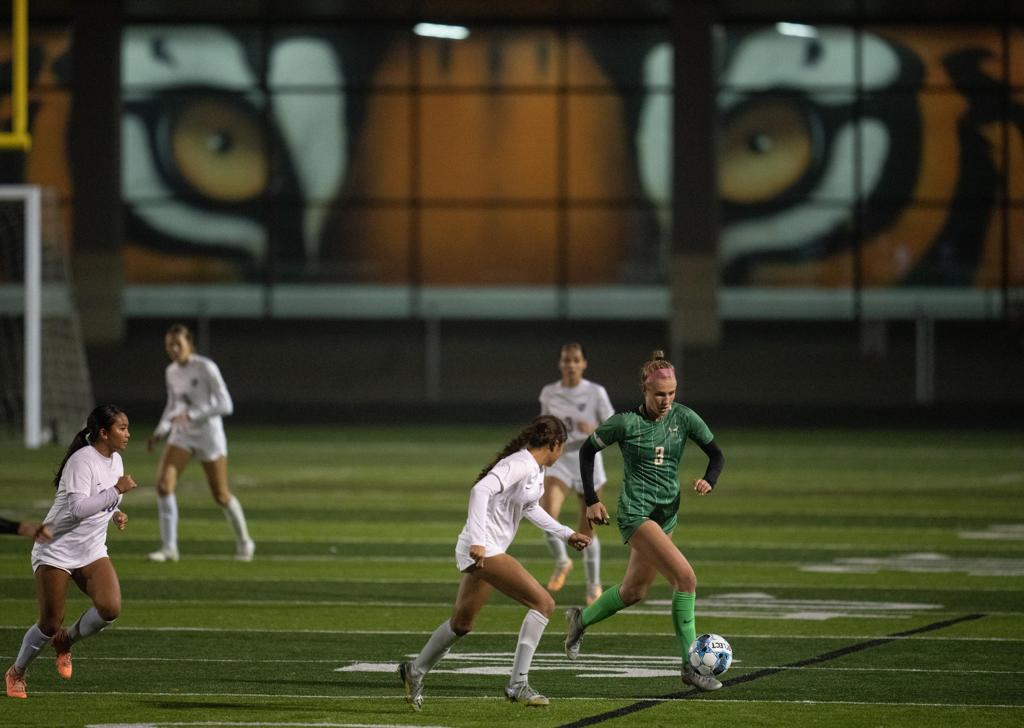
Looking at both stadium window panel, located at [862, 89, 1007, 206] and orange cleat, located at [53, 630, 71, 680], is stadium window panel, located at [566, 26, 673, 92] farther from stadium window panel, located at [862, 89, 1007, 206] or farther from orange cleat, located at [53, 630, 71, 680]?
orange cleat, located at [53, 630, 71, 680]

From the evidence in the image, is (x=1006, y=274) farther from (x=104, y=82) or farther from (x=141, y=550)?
(x=141, y=550)

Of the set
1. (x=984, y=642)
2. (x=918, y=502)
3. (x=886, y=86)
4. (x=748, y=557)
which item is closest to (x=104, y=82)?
(x=886, y=86)

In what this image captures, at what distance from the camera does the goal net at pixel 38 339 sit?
27703 millimetres

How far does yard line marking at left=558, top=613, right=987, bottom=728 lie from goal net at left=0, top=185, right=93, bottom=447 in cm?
1600

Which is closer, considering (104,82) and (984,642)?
(984,642)

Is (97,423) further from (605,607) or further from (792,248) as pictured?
(792,248)

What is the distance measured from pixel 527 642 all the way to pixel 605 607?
4.48 feet

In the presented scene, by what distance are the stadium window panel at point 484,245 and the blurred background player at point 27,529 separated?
122 feet

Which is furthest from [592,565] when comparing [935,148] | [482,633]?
[935,148]

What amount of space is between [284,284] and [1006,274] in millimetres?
16083

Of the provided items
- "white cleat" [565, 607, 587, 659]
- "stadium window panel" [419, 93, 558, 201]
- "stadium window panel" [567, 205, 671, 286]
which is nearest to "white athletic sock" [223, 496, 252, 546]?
"white cleat" [565, 607, 587, 659]

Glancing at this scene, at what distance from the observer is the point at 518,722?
10.3 metres

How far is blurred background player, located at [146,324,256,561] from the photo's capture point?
17.6 metres

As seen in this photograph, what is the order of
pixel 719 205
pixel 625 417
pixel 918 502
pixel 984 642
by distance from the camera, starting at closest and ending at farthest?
pixel 625 417
pixel 984 642
pixel 918 502
pixel 719 205
